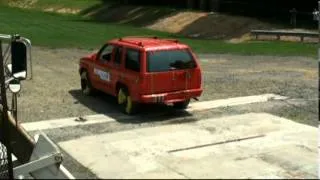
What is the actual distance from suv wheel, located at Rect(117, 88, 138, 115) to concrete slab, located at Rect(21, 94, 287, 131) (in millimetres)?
344

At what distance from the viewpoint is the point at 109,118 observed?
14172 mm

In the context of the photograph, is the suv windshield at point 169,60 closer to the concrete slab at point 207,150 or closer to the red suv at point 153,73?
the red suv at point 153,73

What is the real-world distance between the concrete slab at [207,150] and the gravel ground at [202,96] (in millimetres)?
536

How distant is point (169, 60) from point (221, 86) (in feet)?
15.0

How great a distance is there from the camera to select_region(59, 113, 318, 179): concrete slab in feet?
31.1

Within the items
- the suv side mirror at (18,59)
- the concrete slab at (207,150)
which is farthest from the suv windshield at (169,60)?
the suv side mirror at (18,59)

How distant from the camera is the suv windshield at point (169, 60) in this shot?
1412cm

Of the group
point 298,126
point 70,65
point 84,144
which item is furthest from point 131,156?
point 70,65

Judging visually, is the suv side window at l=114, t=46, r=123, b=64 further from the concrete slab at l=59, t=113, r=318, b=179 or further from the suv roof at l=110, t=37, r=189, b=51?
the concrete slab at l=59, t=113, r=318, b=179

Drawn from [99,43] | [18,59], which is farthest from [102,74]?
[99,43]

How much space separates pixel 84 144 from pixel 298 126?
480 cm

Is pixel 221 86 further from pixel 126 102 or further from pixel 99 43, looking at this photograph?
pixel 99 43

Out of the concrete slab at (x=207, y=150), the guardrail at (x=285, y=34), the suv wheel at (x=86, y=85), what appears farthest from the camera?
the guardrail at (x=285, y=34)

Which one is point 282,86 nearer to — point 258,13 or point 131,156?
point 131,156
